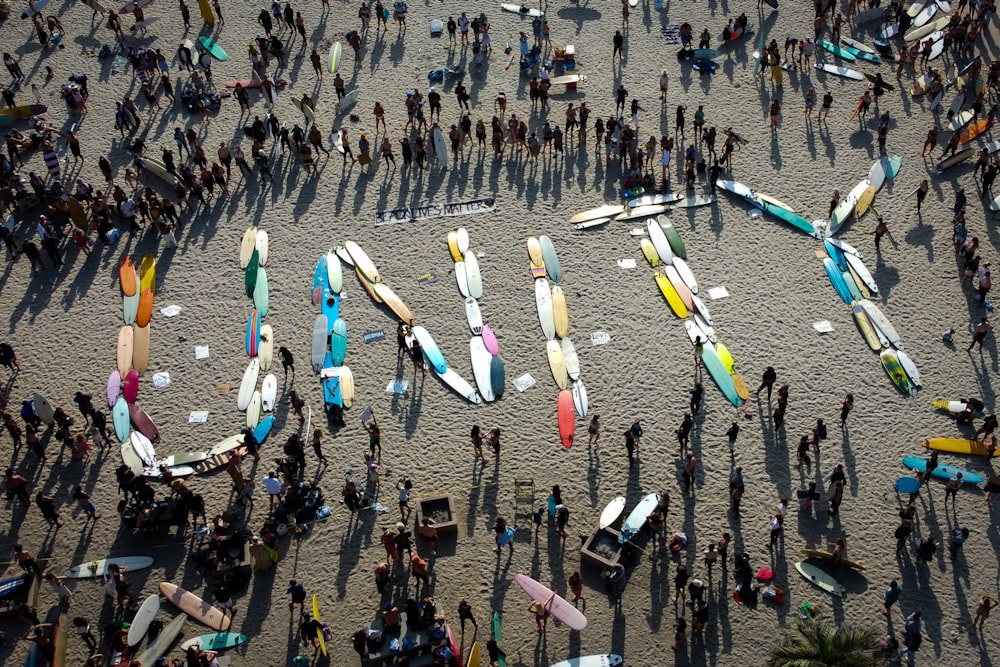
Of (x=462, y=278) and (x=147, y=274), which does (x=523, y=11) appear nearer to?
(x=462, y=278)

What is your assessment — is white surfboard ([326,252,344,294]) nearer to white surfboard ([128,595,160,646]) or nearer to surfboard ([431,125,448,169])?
surfboard ([431,125,448,169])

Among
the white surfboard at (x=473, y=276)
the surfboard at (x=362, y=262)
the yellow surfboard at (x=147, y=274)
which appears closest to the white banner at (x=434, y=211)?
the surfboard at (x=362, y=262)

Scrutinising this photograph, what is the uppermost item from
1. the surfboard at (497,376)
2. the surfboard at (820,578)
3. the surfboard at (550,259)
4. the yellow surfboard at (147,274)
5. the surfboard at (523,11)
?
the surfboard at (523,11)

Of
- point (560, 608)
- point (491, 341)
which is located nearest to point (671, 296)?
point (491, 341)

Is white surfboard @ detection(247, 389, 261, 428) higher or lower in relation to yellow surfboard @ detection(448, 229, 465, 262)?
lower

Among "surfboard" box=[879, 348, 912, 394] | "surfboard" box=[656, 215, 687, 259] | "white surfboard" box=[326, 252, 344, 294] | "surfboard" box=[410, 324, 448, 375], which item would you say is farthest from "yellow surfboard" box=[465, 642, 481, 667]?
"surfboard" box=[656, 215, 687, 259]

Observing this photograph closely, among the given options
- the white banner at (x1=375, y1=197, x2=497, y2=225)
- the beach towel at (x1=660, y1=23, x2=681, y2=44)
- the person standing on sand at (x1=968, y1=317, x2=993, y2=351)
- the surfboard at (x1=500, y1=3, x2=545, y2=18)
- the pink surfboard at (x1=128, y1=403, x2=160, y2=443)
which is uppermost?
the surfboard at (x1=500, y1=3, x2=545, y2=18)

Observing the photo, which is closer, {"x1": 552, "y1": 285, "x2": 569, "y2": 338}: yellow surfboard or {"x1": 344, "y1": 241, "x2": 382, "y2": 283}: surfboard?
{"x1": 552, "y1": 285, "x2": 569, "y2": 338}: yellow surfboard

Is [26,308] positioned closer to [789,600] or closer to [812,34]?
[789,600]

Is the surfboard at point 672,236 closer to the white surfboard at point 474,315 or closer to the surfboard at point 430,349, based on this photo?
the white surfboard at point 474,315
